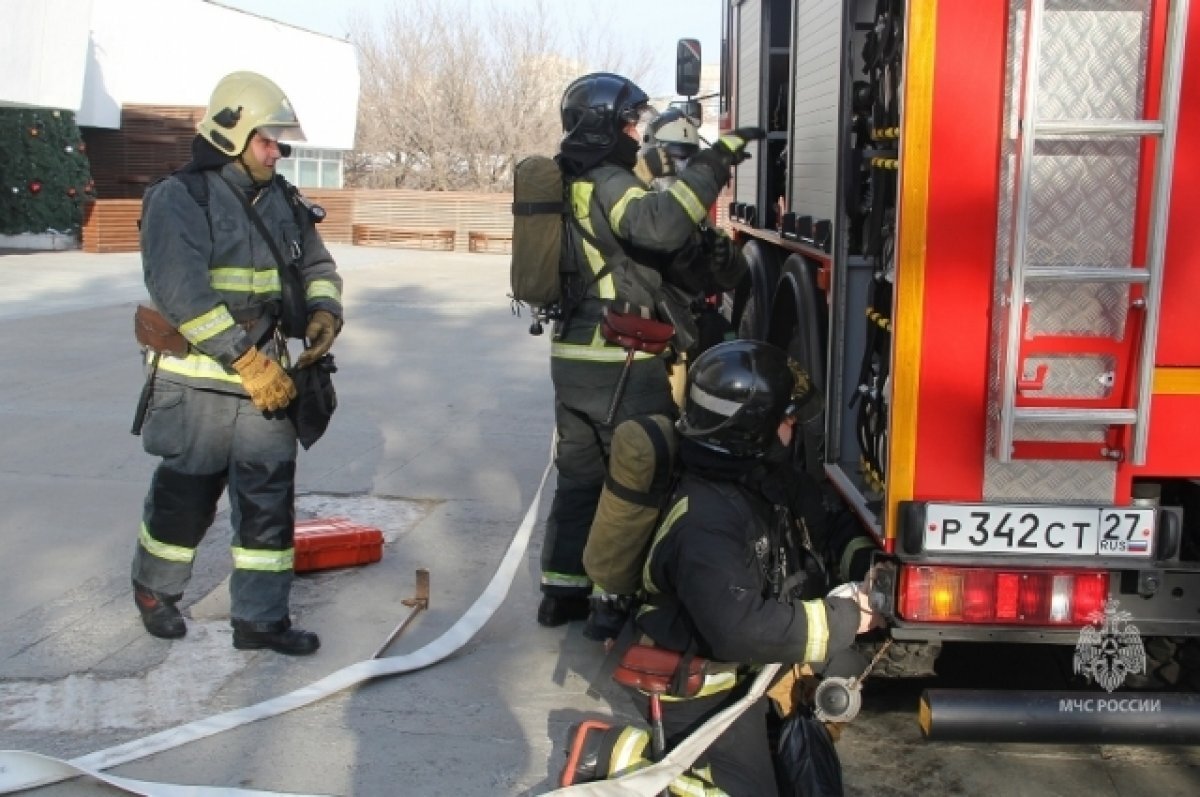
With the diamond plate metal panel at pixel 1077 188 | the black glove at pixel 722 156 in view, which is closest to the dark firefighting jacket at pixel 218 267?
the black glove at pixel 722 156

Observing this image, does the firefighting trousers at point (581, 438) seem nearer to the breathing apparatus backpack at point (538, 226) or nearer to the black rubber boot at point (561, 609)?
the black rubber boot at point (561, 609)

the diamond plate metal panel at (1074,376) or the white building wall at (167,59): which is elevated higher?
the white building wall at (167,59)

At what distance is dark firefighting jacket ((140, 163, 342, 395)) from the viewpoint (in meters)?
4.59

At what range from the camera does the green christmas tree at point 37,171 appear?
21422 millimetres

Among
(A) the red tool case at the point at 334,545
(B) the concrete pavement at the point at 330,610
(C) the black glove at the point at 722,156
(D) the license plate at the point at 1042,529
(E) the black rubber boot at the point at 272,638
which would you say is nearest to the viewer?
(D) the license plate at the point at 1042,529

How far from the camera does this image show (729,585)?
294 centimetres

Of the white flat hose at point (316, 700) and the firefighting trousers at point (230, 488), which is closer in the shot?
the white flat hose at point (316, 700)

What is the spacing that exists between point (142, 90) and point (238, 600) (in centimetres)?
2700

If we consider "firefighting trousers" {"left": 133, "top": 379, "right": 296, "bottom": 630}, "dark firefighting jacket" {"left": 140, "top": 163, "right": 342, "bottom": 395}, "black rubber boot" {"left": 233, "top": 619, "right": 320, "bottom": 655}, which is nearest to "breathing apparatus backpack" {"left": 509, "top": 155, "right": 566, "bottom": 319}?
"dark firefighting jacket" {"left": 140, "top": 163, "right": 342, "bottom": 395}

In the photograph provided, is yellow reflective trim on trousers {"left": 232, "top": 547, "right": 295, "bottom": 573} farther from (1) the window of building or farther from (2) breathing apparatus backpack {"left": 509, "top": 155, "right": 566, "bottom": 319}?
(1) the window of building

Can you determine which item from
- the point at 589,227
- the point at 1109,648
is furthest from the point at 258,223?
the point at 1109,648

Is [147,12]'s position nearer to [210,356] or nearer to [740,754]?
[210,356]

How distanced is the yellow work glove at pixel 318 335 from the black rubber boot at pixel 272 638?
0.91m

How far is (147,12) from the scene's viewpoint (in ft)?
96.4
